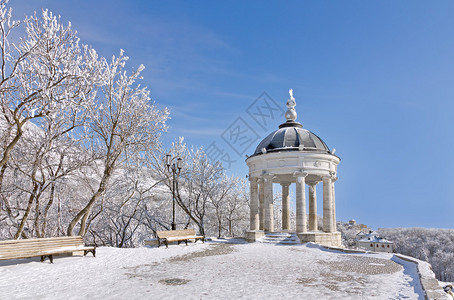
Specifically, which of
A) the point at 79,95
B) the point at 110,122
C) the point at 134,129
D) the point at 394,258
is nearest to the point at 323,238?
the point at 394,258

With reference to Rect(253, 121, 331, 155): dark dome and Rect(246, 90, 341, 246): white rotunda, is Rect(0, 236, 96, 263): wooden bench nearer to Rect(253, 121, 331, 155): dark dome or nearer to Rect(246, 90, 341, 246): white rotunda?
Rect(246, 90, 341, 246): white rotunda

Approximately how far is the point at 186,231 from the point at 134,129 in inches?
262

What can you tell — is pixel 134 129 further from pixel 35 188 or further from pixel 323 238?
pixel 323 238

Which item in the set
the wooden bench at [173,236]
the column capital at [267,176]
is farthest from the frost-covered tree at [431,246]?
the wooden bench at [173,236]

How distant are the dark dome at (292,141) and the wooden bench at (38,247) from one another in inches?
520

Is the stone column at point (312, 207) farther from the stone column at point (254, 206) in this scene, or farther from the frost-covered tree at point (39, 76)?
the frost-covered tree at point (39, 76)

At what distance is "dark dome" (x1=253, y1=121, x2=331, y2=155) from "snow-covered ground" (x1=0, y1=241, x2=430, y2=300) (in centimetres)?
919

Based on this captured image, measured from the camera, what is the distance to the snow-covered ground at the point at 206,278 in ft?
22.1

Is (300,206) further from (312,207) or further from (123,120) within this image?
(123,120)

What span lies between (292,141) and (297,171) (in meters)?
2.24

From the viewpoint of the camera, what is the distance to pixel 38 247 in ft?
32.1

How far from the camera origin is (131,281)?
7.93m

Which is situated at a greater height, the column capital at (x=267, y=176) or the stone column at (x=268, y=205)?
the column capital at (x=267, y=176)

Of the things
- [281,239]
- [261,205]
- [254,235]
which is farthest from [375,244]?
[254,235]
